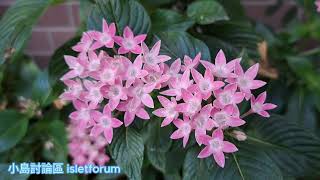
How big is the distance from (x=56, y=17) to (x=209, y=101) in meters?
1.16

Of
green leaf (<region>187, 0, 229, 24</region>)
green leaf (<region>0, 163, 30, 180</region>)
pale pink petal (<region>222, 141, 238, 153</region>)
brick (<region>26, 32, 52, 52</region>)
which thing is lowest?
brick (<region>26, 32, 52, 52</region>)

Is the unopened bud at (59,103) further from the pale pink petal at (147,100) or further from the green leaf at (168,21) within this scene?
the pale pink petal at (147,100)

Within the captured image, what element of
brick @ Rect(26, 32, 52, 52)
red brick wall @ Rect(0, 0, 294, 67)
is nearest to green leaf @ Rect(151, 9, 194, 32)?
red brick wall @ Rect(0, 0, 294, 67)

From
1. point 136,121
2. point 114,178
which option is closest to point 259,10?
point 114,178

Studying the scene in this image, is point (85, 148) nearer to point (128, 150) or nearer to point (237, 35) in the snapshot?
point (128, 150)

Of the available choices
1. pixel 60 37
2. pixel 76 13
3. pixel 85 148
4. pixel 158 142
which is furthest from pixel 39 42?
pixel 158 142

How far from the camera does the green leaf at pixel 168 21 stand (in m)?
0.98

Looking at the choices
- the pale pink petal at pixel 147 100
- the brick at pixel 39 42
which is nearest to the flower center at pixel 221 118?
the pale pink petal at pixel 147 100

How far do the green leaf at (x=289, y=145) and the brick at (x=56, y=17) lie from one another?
1.06 m

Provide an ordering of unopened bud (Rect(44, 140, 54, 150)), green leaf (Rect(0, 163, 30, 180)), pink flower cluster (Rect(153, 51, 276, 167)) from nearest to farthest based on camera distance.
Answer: pink flower cluster (Rect(153, 51, 276, 167)) → green leaf (Rect(0, 163, 30, 180)) → unopened bud (Rect(44, 140, 54, 150))

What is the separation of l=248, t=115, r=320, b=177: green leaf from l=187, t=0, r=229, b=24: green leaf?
0.27 meters

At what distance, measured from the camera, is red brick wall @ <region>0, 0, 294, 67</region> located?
5.51ft

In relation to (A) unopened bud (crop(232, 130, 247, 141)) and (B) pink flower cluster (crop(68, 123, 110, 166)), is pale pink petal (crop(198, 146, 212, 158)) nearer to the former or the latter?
(A) unopened bud (crop(232, 130, 247, 141))

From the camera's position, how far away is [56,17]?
1.71m
